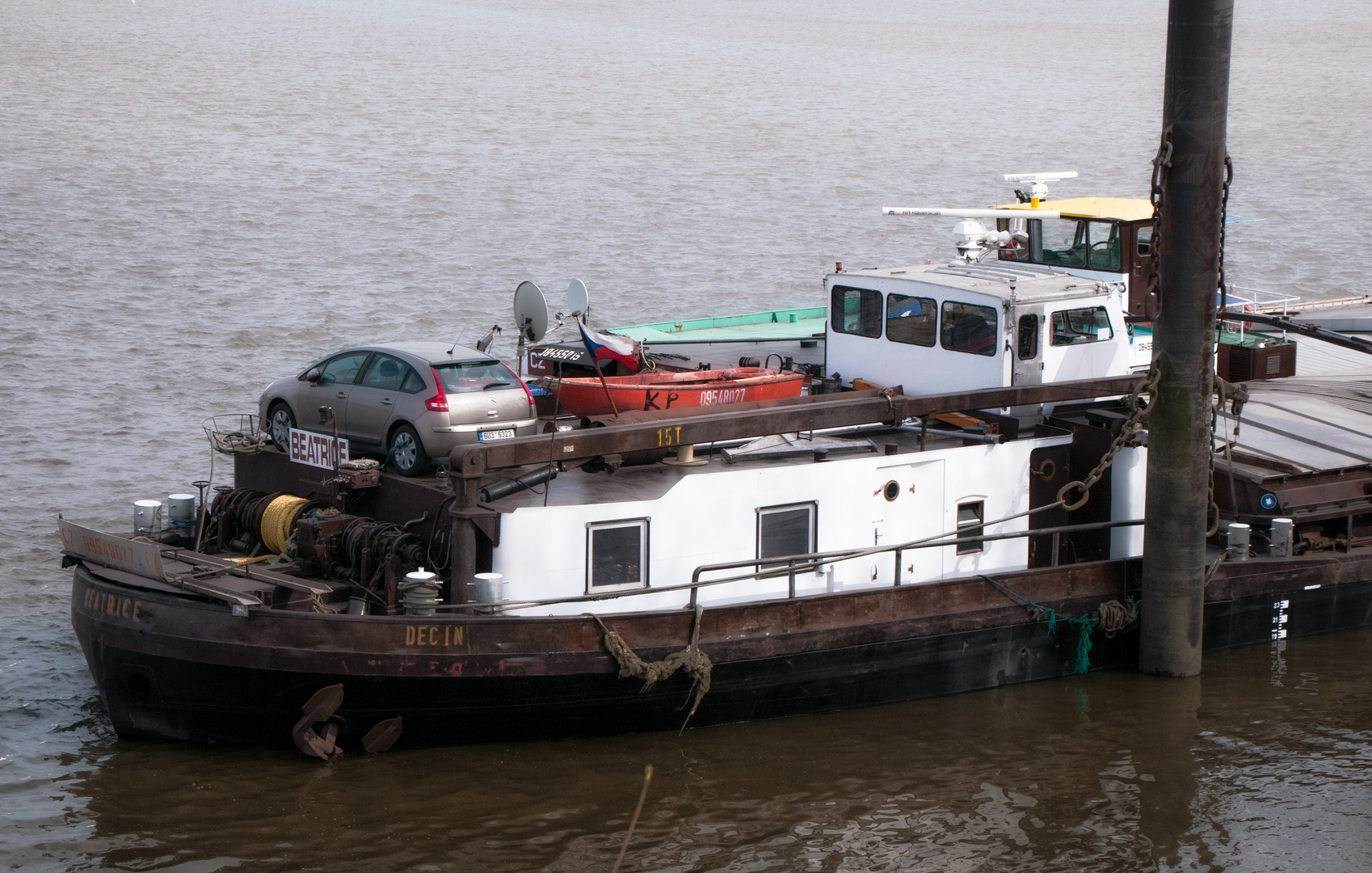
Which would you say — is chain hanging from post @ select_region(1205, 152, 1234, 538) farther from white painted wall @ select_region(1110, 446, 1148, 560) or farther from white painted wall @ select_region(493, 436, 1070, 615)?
white painted wall @ select_region(493, 436, 1070, 615)

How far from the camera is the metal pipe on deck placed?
1382 centimetres

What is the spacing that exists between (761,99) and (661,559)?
55.2 meters

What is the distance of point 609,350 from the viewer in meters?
16.3

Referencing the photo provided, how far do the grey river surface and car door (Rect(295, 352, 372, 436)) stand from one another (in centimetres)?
319

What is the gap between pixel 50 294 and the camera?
3278cm

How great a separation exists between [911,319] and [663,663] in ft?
15.7

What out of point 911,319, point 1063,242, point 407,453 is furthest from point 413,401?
point 1063,242

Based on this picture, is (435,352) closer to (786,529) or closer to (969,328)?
(786,529)

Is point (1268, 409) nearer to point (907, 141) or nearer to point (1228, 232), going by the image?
point (1228, 232)

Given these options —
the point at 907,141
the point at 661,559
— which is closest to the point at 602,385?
the point at 661,559

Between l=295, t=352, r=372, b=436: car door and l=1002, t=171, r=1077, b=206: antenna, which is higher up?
l=1002, t=171, r=1077, b=206: antenna

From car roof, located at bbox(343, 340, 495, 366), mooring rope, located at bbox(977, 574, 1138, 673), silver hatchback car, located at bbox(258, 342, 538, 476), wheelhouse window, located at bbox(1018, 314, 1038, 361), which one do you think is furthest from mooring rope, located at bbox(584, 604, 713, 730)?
wheelhouse window, located at bbox(1018, 314, 1038, 361)

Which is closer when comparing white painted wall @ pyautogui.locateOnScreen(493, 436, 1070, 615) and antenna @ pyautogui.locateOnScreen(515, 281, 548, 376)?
white painted wall @ pyautogui.locateOnScreen(493, 436, 1070, 615)

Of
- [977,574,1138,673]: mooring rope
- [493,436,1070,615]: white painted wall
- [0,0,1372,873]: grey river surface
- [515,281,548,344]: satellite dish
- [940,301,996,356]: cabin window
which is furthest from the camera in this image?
→ [515,281,548,344]: satellite dish
